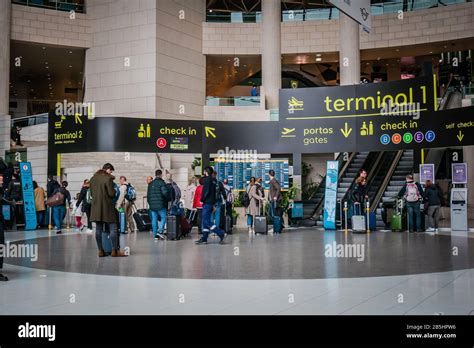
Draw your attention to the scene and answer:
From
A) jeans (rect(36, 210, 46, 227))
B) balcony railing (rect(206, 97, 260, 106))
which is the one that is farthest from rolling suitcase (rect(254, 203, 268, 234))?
balcony railing (rect(206, 97, 260, 106))

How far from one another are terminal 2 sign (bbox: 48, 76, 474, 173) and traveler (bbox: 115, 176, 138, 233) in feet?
9.01

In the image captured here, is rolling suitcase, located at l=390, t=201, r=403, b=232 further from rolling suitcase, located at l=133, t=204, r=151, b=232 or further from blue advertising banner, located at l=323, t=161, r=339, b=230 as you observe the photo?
rolling suitcase, located at l=133, t=204, r=151, b=232

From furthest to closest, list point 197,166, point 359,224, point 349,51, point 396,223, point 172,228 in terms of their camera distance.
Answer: point 349,51 → point 197,166 → point 396,223 → point 359,224 → point 172,228

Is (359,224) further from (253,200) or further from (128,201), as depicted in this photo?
(128,201)

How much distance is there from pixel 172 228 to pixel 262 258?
418 cm

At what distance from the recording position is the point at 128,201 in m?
15.1

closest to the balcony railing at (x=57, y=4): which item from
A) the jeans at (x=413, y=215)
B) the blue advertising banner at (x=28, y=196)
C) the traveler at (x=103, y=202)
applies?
the blue advertising banner at (x=28, y=196)

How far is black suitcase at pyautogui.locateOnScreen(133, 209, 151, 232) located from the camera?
15289 millimetres

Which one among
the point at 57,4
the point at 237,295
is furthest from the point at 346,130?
the point at 57,4

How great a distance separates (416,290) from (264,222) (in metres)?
8.79

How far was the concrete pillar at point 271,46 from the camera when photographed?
27219 millimetres

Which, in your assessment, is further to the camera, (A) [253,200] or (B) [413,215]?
(A) [253,200]

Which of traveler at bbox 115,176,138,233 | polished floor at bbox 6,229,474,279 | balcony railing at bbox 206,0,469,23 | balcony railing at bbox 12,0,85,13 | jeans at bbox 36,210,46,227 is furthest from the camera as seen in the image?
balcony railing at bbox 206,0,469,23
